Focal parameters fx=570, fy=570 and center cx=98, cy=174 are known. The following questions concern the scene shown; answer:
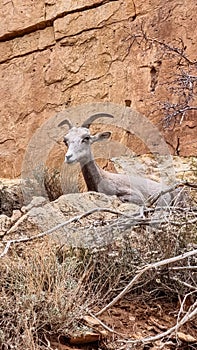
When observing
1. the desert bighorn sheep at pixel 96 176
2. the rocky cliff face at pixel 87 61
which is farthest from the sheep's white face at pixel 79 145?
the rocky cliff face at pixel 87 61

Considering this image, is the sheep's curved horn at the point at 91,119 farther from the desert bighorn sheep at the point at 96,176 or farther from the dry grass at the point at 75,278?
the dry grass at the point at 75,278

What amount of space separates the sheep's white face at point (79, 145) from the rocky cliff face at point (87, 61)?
1648 millimetres

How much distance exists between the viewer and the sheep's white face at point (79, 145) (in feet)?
17.1

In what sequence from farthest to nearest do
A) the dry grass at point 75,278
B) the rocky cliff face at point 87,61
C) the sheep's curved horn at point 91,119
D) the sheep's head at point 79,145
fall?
the rocky cliff face at point 87,61 → the sheep's curved horn at point 91,119 → the sheep's head at point 79,145 → the dry grass at point 75,278

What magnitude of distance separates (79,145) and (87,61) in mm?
2681

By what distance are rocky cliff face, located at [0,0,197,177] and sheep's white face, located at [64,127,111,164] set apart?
5.41ft

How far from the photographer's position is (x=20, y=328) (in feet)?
9.38

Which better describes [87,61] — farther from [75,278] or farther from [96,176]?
[75,278]

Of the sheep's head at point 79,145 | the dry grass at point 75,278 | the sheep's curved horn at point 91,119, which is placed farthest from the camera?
the sheep's curved horn at point 91,119

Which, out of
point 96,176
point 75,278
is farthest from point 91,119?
point 75,278

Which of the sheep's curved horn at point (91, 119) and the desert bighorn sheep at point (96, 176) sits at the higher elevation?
the sheep's curved horn at point (91, 119)

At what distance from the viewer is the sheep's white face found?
5219 millimetres

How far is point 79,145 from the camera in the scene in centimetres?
529

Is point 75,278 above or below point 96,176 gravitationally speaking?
above
